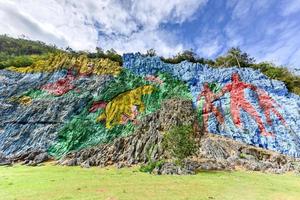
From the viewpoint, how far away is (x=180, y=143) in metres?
29.3

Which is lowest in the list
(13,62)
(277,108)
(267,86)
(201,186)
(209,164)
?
(201,186)

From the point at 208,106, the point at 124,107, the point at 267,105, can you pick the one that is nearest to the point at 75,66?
the point at 124,107

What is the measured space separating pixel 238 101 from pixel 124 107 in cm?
1805

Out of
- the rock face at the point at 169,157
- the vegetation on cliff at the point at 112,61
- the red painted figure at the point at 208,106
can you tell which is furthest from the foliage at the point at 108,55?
the rock face at the point at 169,157

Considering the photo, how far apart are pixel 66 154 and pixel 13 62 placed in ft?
94.4

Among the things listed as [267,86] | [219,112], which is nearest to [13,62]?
[219,112]

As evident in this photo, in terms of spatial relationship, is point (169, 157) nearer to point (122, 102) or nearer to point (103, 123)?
point (103, 123)

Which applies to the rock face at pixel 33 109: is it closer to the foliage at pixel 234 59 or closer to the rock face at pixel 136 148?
the rock face at pixel 136 148

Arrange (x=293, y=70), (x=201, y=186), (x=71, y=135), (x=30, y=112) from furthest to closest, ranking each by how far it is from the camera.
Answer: (x=293, y=70) → (x=30, y=112) → (x=71, y=135) → (x=201, y=186)

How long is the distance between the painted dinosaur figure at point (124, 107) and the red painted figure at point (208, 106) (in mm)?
8791

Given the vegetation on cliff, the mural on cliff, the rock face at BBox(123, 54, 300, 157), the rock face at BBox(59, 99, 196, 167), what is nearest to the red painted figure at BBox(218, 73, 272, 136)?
the rock face at BBox(123, 54, 300, 157)

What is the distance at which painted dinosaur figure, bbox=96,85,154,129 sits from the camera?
1591 inches

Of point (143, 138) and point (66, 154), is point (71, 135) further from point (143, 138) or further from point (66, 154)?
point (143, 138)

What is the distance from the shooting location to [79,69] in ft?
161
